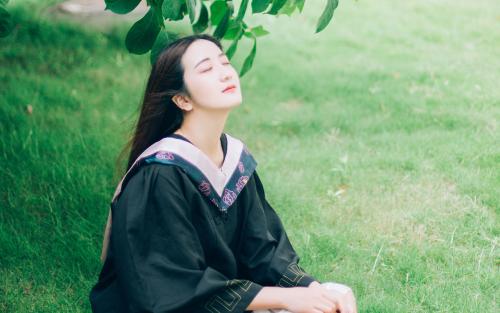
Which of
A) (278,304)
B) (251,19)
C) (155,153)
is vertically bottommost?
(251,19)

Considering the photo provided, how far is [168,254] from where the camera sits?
2.18 metres

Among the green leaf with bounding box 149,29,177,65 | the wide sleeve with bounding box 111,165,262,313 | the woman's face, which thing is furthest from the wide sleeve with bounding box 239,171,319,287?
the green leaf with bounding box 149,29,177,65

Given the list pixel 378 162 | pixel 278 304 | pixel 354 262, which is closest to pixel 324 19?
pixel 278 304

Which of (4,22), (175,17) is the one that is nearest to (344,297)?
(175,17)

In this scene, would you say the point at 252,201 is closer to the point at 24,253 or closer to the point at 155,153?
the point at 155,153

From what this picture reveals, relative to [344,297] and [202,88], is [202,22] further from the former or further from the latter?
[344,297]

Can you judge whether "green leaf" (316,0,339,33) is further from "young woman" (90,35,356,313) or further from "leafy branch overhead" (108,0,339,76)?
"young woman" (90,35,356,313)

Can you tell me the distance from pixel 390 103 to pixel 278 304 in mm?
3288

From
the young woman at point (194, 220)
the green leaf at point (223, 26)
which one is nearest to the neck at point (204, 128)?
the young woman at point (194, 220)

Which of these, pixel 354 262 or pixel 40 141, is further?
pixel 40 141

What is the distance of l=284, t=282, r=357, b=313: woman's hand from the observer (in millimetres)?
2199

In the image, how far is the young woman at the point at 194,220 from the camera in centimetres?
216

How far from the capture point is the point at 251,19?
7.81m

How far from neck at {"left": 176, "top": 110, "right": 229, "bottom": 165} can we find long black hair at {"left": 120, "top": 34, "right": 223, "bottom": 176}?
78 mm
